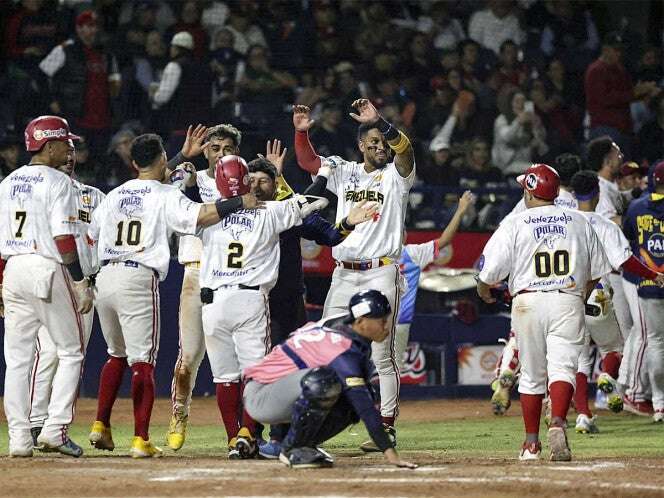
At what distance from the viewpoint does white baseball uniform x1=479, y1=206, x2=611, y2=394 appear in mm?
8570

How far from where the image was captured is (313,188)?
948 centimetres

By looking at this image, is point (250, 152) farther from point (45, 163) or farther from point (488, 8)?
point (45, 163)

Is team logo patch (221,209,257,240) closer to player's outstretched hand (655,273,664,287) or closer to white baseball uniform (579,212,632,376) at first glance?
white baseball uniform (579,212,632,376)

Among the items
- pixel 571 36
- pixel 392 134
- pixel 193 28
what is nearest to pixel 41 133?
pixel 392 134

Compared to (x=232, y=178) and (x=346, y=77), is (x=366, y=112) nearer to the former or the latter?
(x=232, y=178)

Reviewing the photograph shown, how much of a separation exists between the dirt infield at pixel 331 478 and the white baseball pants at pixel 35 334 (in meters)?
0.25

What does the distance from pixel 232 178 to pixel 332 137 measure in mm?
7573

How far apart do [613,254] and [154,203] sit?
3619mm

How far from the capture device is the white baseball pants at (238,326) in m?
8.70

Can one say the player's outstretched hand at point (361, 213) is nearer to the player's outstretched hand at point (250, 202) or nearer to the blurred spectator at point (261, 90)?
the player's outstretched hand at point (250, 202)

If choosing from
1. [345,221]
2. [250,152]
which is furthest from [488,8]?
[345,221]

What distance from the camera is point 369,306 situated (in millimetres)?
7609

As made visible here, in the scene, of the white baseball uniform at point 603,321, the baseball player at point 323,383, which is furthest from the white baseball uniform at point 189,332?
the white baseball uniform at point 603,321

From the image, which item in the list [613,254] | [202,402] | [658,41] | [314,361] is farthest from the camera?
[658,41]
